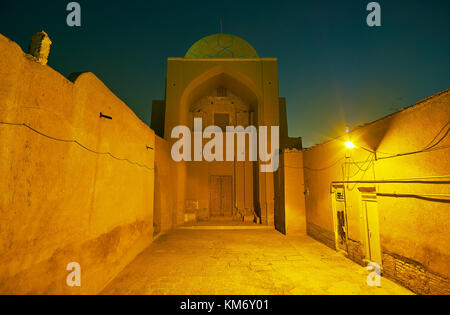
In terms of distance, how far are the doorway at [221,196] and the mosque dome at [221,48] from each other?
305 inches

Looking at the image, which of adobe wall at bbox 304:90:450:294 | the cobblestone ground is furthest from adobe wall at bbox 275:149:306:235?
adobe wall at bbox 304:90:450:294

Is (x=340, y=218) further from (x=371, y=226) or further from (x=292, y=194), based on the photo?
(x=292, y=194)

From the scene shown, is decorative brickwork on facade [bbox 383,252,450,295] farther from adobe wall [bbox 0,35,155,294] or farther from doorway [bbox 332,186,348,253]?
adobe wall [bbox 0,35,155,294]

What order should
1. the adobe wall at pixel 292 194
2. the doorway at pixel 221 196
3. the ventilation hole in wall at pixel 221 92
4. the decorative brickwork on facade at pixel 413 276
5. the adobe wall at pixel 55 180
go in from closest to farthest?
the adobe wall at pixel 55 180 → the decorative brickwork on facade at pixel 413 276 → the adobe wall at pixel 292 194 → the doorway at pixel 221 196 → the ventilation hole in wall at pixel 221 92

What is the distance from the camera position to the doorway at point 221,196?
13477mm

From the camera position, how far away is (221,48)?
1365 cm

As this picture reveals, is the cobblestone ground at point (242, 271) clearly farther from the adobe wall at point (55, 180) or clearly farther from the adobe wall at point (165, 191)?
the adobe wall at point (165, 191)

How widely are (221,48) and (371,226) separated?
41.2 ft

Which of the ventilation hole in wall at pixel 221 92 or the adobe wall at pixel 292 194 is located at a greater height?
the ventilation hole in wall at pixel 221 92

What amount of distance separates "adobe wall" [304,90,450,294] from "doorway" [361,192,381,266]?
0.12 metres

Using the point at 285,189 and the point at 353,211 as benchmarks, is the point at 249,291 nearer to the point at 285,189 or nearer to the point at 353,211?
the point at 353,211

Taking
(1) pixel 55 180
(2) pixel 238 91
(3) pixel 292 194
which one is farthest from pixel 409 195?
(2) pixel 238 91

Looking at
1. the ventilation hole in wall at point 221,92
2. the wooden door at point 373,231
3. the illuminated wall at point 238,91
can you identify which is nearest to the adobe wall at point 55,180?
the wooden door at point 373,231
